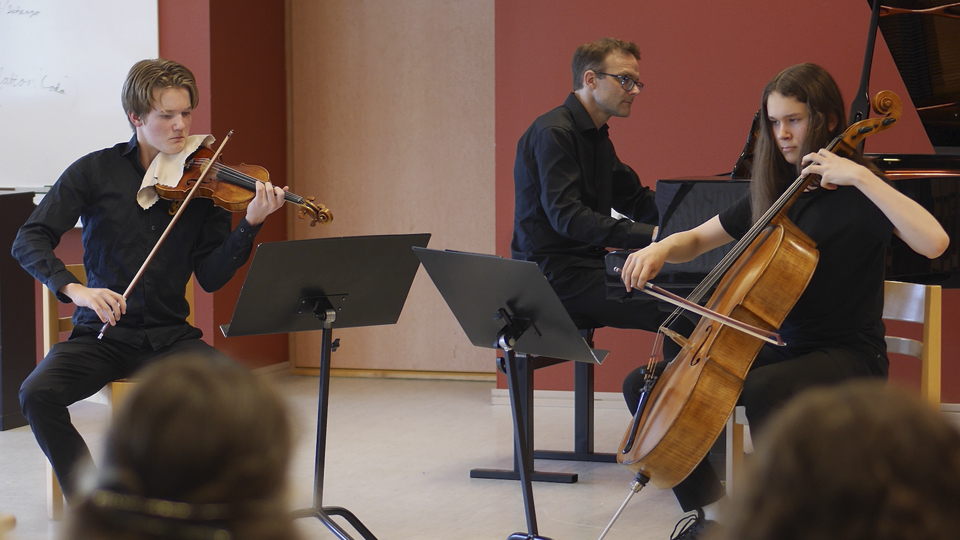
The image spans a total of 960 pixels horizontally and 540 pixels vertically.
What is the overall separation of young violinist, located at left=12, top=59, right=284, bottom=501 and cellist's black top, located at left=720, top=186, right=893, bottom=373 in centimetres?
133

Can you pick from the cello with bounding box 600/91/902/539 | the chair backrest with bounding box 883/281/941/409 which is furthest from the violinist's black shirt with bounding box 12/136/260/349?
the chair backrest with bounding box 883/281/941/409

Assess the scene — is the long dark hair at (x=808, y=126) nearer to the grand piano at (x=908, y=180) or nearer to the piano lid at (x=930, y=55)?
the grand piano at (x=908, y=180)

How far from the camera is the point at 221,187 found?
8.13ft

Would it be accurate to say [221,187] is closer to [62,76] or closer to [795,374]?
[795,374]

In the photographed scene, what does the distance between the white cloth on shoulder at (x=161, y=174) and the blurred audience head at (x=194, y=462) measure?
1.99m

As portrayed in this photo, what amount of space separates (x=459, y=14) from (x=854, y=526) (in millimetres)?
4004

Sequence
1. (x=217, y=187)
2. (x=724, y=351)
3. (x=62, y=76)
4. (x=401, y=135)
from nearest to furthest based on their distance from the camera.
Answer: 1. (x=724, y=351)
2. (x=217, y=187)
3. (x=62, y=76)
4. (x=401, y=135)

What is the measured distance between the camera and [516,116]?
3.90 m

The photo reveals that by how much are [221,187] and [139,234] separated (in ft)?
0.84

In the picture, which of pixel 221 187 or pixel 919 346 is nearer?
pixel 919 346

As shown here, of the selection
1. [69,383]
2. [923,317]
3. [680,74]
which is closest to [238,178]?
[69,383]

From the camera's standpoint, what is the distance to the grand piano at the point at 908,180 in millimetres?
2619

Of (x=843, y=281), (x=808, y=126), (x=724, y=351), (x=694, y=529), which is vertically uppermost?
(x=808, y=126)

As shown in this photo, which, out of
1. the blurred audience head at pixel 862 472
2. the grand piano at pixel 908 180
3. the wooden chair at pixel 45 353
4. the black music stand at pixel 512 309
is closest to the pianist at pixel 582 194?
the grand piano at pixel 908 180
